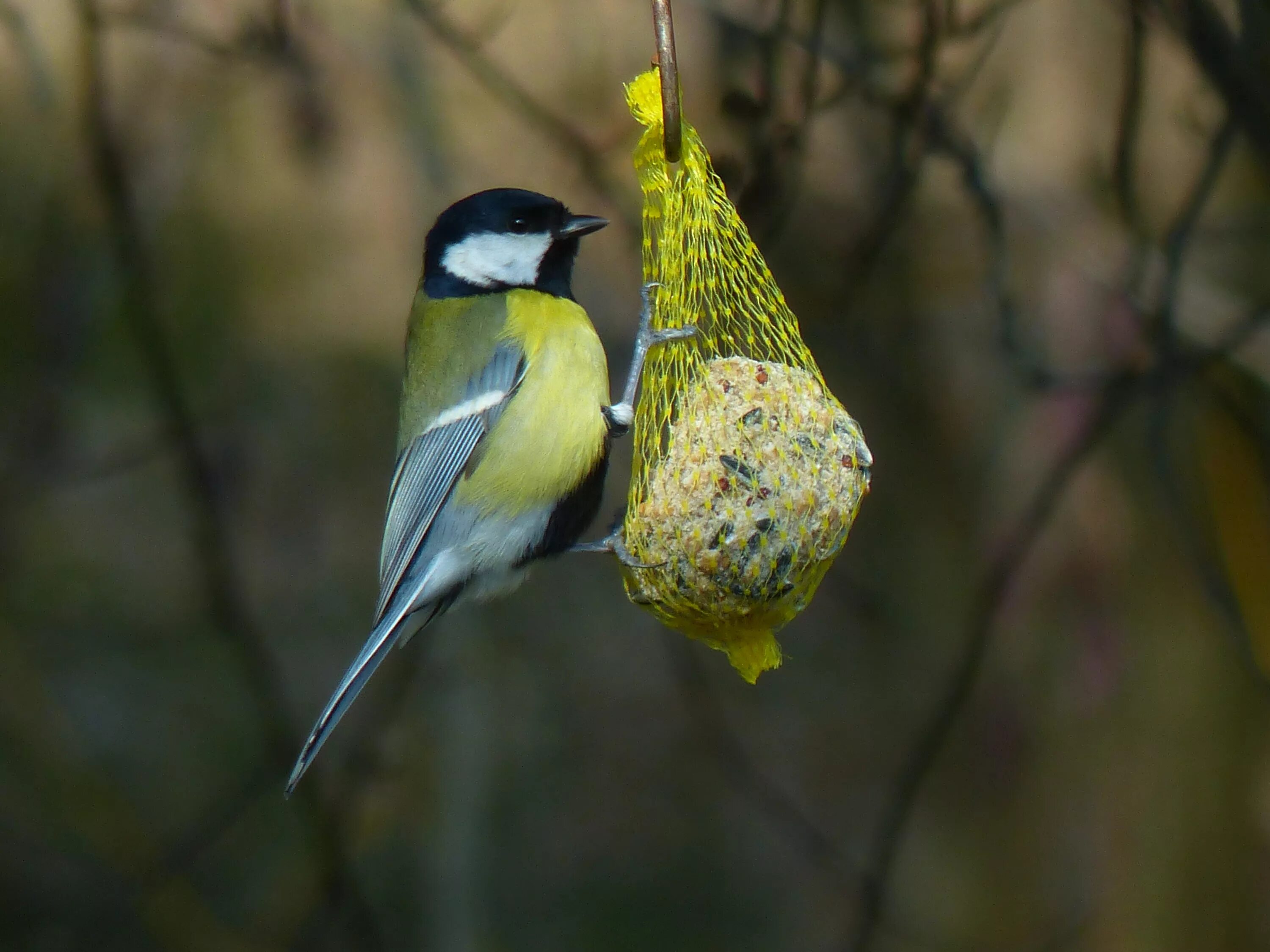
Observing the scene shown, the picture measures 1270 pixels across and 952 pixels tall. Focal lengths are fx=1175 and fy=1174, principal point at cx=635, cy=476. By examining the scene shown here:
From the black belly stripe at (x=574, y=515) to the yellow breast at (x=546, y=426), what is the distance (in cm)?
2

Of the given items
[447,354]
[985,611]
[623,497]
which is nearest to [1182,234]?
[985,611]

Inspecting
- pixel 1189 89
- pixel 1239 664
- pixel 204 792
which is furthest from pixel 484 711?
pixel 1189 89

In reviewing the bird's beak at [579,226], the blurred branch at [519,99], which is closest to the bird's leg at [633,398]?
the bird's beak at [579,226]

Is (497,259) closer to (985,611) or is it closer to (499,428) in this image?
(499,428)

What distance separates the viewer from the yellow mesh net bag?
5.22ft

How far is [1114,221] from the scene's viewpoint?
9.36 feet

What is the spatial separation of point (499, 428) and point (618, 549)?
422mm

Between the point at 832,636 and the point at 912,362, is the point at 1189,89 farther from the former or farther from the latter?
the point at 832,636

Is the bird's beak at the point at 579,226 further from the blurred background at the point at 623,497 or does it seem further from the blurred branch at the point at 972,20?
the blurred branch at the point at 972,20

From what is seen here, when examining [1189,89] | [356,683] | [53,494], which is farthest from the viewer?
[53,494]

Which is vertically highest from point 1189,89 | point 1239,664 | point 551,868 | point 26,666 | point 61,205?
point 1189,89

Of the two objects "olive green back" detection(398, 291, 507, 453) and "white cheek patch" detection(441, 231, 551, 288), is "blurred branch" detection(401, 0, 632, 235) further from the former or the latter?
"olive green back" detection(398, 291, 507, 453)

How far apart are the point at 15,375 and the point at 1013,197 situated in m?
2.89

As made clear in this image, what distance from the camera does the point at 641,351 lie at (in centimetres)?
183
